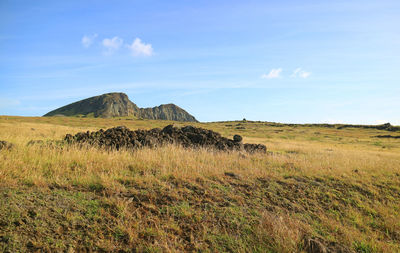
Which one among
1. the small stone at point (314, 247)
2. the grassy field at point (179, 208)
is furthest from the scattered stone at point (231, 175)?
the small stone at point (314, 247)

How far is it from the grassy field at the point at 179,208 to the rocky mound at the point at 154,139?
3541 mm

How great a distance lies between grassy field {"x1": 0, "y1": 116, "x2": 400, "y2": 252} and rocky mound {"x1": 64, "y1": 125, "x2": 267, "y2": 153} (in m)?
3.54

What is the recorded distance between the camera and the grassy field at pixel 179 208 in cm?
391

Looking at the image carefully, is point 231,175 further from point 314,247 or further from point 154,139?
point 154,139

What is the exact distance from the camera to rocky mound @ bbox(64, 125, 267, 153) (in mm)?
11938

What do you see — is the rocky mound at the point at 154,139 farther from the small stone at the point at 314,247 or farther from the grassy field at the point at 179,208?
the small stone at the point at 314,247

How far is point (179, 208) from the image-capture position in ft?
16.4

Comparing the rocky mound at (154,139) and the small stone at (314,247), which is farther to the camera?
the rocky mound at (154,139)

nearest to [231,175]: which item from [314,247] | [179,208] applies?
[179,208]

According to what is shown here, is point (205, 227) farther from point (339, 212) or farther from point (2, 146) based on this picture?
point (2, 146)

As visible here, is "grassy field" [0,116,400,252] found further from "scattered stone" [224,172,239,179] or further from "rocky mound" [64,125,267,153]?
"rocky mound" [64,125,267,153]

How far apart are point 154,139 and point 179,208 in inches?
332

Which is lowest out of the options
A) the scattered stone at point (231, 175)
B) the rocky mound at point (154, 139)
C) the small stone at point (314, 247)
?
the small stone at point (314, 247)

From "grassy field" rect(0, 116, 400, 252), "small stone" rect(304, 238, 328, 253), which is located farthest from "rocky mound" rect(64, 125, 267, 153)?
"small stone" rect(304, 238, 328, 253)
